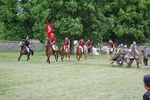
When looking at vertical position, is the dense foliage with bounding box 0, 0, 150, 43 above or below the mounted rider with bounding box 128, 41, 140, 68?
above

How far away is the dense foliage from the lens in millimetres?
54188

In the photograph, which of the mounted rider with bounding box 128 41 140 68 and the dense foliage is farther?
the dense foliage

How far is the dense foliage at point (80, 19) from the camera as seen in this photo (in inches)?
2133

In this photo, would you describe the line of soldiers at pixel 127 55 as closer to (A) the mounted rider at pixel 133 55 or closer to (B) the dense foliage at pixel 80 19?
(A) the mounted rider at pixel 133 55

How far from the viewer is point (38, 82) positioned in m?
19.2

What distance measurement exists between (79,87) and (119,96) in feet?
9.28

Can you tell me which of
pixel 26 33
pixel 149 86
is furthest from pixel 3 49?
pixel 149 86

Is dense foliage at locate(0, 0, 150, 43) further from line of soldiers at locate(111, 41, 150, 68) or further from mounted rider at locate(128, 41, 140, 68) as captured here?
mounted rider at locate(128, 41, 140, 68)

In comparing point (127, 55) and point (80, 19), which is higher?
point (80, 19)

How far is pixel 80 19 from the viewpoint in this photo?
5438 cm

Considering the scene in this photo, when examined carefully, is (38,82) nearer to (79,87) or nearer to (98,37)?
(79,87)

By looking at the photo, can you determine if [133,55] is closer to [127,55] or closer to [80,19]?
[127,55]

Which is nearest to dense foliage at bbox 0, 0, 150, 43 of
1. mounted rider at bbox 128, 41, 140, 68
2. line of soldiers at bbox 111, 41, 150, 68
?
line of soldiers at bbox 111, 41, 150, 68

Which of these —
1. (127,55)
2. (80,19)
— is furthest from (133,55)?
(80,19)
